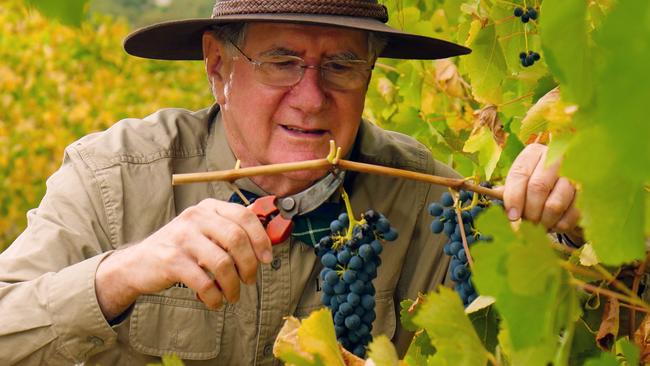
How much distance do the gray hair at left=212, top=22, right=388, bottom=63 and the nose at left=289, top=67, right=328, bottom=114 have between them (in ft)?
0.64

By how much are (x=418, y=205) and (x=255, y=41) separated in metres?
0.63

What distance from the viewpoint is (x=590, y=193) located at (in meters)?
0.89

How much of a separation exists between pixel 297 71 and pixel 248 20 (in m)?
0.19

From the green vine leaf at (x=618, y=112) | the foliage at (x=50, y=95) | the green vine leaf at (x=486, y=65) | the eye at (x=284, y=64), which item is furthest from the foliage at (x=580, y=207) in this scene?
the foliage at (x=50, y=95)

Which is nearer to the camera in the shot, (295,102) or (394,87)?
(295,102)

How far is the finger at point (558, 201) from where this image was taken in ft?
Result: 5.08

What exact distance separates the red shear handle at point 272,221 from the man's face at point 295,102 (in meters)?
0.61

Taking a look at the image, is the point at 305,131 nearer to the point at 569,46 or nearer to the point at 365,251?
the point at 365,251

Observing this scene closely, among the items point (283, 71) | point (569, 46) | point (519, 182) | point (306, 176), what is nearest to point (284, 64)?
point (283, 71)

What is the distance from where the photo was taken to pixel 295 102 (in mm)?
2432

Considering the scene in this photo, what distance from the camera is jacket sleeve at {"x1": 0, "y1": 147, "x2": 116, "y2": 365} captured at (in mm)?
2152

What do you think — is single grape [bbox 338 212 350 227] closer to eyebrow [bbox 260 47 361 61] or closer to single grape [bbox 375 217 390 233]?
single grape [bbox 375 217 390 233]

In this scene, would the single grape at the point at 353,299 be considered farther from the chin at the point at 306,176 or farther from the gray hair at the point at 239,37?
the gray hair at the point at 239,37

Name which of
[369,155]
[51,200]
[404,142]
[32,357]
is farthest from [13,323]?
[404,142]
